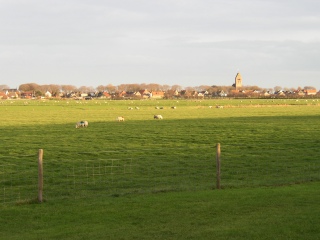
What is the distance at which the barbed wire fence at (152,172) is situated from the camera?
1494cm

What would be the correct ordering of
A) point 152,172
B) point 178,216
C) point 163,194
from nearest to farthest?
1. point 178,216
2. point 163,194
3. point 152,172

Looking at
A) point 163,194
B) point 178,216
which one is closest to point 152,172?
point 163,194

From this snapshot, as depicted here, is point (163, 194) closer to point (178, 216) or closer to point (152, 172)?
point (178, 216)

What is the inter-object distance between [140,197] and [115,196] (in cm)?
91

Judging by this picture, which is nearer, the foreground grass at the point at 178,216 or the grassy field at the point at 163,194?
the foreground grass at the point at 178,216

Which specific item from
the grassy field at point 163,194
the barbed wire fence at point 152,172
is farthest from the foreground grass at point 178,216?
the barbed wire fence at point 152,172

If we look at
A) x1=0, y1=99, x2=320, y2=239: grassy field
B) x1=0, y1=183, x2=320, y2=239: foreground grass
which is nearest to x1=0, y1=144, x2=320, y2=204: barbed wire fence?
x1=0, y1=99, x2=320, y2=239: grassy field

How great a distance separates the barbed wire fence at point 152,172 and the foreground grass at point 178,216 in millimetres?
1366

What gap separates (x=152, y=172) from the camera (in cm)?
1917

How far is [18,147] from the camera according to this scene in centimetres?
2870

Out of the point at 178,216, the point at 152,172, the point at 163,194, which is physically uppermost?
the point at 178,216

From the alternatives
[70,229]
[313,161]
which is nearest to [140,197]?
[70,229]

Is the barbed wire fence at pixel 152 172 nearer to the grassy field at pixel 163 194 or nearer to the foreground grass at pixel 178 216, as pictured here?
the grassy field at pixel 163 194

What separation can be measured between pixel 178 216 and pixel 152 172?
887 cm
